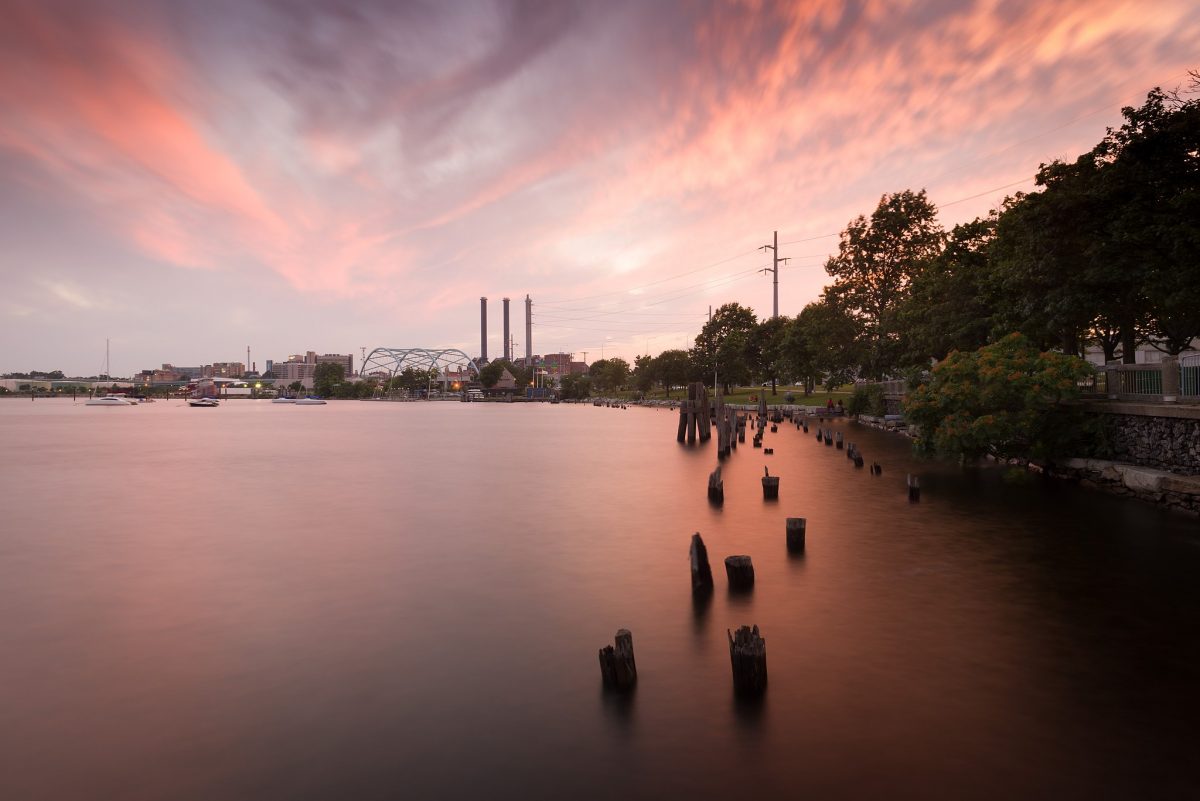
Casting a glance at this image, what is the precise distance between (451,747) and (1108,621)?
Answer: 1108cm

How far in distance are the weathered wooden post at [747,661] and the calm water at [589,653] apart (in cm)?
33

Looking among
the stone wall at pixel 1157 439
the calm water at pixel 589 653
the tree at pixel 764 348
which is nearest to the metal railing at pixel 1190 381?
the stone wall at pixel 1157 439

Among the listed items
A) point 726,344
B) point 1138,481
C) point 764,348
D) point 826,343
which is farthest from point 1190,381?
point 726,344

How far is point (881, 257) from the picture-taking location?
74.0 metres

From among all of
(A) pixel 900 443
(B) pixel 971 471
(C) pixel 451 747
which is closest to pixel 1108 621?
(C) pixel 451 747

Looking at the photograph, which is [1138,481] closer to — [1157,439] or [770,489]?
[1157,439]

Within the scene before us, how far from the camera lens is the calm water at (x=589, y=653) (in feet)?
23.8

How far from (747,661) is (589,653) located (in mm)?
2800

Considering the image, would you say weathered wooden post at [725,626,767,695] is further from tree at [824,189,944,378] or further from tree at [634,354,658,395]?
tree at [634,354,658,395]

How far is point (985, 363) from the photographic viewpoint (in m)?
27.1

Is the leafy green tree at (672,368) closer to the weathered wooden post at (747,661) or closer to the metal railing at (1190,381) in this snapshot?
the metal railing at (1190,381)

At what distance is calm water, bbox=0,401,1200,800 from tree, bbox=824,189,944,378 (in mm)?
52205

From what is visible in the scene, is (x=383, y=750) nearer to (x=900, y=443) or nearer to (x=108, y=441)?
(x=900, y=443)

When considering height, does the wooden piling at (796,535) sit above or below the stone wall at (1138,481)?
A: below
